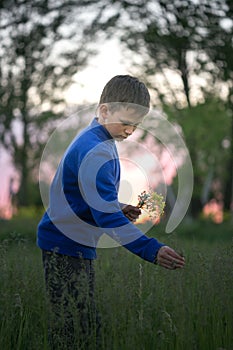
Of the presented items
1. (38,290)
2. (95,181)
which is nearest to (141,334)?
(95,181)

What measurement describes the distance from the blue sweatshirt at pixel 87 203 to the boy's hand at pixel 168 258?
97mm

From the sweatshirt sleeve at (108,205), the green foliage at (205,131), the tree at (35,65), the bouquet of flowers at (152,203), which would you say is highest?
the sweatshirt sleeve at (108,205)

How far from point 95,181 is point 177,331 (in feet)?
2.74

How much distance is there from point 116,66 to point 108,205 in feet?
46.8

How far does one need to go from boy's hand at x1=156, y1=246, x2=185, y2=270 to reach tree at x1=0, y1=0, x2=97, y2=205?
8.29 m

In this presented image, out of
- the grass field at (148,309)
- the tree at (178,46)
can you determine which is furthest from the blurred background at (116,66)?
the grass field at (148,309)

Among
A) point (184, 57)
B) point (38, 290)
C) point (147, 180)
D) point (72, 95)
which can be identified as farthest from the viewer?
point (72, 95)

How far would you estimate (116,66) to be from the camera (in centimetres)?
1723

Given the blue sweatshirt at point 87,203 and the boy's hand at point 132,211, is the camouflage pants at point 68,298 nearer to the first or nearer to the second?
the blue sweatshirt at point 87,203

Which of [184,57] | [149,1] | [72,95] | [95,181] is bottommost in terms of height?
[72,95]

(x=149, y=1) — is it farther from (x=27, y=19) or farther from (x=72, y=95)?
(x=72, y=95)

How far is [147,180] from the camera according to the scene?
3.92 metres

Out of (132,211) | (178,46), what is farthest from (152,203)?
(178,46)

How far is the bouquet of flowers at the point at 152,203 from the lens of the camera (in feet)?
11.7
